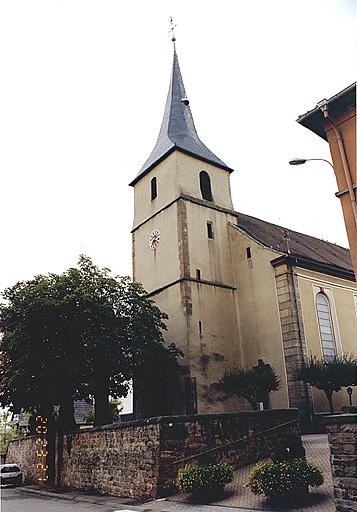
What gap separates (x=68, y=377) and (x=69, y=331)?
1.90m

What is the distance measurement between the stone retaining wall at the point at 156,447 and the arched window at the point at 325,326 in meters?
7.64

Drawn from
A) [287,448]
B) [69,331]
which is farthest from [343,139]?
[69,331]

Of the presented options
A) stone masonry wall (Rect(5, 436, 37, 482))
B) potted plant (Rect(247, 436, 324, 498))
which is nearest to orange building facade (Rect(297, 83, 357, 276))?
potted plant (Rect(247, 436, 324, 498))

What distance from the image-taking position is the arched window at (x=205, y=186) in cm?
2888

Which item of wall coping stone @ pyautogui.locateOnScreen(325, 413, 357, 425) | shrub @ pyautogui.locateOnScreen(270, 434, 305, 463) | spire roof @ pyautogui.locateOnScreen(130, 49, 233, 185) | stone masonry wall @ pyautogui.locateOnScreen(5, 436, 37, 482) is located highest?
spire roof @ pyautogui.locateOnScreen(130, 49, 233, 185)

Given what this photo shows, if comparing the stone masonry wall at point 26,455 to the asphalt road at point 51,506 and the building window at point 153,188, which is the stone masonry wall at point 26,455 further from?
the building window at point 153,188

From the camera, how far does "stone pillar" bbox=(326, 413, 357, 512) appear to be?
862 centimetres

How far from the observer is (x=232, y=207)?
29656 mm

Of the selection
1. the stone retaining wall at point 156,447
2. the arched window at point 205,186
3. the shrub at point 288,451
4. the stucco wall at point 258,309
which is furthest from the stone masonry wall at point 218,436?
the arched window at point 205,186

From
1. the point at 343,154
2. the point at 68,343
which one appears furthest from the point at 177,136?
the point at 343,154

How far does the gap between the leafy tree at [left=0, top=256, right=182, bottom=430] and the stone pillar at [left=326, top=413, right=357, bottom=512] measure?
40.1 ft

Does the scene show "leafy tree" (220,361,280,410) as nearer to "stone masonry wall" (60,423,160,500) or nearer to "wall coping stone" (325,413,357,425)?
"stone masonry wall" (60,423,160,500)

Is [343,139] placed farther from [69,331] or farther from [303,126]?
[69,331]

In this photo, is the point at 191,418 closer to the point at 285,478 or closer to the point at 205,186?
the point at 285,478
